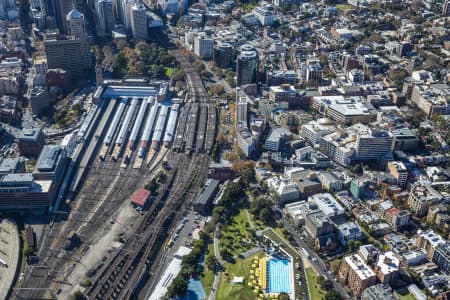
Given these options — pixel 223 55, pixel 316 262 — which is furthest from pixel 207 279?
pixel 223 55

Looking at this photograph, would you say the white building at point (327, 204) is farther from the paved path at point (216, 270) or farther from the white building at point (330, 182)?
the paved path at point (216, 270)

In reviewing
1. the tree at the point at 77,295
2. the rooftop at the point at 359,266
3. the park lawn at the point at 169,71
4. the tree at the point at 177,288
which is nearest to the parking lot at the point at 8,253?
the tree at the point at 77,295

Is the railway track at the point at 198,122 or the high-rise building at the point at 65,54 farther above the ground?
the high-rise building at the point at 65,54

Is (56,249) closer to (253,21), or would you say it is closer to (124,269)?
(124,269)

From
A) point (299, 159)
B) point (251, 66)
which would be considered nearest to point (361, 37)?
point (251, 66)

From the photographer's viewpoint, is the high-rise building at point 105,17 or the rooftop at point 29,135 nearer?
the rooftop at point 29,135

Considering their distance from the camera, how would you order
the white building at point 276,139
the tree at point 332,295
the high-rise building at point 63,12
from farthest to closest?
the high-rise building at point 63,12, the white building at point 276,139, the tree at point 332,295

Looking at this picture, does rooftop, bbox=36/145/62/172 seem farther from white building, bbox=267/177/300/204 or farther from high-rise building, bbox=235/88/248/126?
white building, bbox=267/177/300/204

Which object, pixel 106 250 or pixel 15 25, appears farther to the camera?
pixel 15 25
